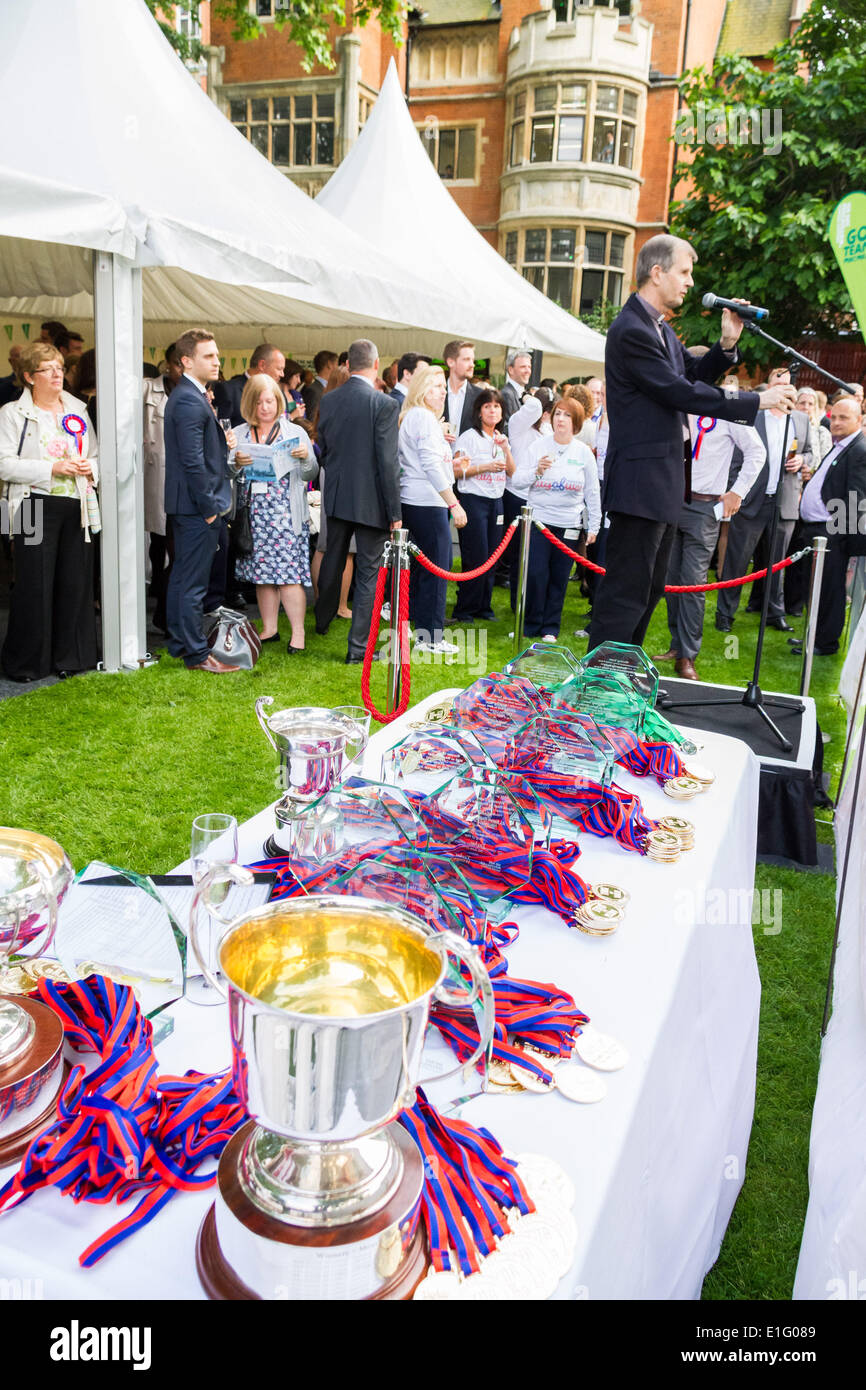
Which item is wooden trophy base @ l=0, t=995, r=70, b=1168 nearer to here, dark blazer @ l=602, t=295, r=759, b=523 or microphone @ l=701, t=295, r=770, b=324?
microphone @ l=701, t=295, r=770, b=324

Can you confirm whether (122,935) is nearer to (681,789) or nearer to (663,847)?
(663,847)

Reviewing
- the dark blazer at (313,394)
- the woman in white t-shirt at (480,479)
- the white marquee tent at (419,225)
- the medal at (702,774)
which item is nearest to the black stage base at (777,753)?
the medal at (702,774)

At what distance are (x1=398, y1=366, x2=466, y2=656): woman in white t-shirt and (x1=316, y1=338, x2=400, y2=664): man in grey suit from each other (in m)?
0.26

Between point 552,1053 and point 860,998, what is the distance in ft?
4.32

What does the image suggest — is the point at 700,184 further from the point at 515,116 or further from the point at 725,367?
the point at 725,367

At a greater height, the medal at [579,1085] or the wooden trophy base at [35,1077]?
the wooden trophy base at [35,1077]

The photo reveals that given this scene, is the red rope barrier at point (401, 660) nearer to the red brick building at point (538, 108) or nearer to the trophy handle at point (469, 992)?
the trophy handle at point (469, 992)

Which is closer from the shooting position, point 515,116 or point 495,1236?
point 495,1236

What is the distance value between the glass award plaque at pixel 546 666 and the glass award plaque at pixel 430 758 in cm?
61

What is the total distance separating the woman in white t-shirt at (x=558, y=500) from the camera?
22.2 ft

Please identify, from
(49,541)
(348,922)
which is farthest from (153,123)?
(348,922)

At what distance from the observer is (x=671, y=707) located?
A: 4.52 metres

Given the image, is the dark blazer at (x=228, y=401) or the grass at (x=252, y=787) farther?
the dark blazer at (x=228, y=401)

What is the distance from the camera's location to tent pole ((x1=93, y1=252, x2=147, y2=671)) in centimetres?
515
